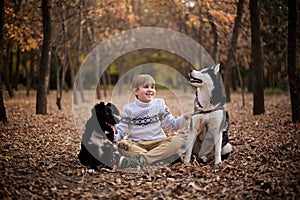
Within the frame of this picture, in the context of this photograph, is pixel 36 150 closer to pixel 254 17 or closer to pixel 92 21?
pixel 254 17

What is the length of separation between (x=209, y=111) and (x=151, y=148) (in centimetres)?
123

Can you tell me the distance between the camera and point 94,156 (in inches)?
235

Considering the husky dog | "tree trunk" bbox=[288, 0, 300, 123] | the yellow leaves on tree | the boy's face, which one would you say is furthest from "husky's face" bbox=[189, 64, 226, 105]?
the yellow leaves on tree

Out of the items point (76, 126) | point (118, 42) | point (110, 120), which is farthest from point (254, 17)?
point (118, 42)

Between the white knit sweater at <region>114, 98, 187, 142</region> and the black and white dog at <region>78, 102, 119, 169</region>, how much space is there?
58cm

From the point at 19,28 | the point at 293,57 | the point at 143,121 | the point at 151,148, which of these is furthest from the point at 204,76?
the point at 19,28

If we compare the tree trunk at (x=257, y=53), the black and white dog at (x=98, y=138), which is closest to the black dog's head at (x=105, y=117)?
the black and white dog at (x=98, y=138)

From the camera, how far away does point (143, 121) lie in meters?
6.65

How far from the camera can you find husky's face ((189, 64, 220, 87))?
5.86m

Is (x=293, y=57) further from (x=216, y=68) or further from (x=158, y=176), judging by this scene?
(x=158, y=176)

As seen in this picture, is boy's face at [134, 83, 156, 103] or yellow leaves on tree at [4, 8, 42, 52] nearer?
boy's face at [134, 83, 156, 103]

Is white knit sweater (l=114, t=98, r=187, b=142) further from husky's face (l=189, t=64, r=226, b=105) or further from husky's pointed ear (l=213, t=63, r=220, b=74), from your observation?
husky's pointed ear (l=213, t=63, r=220, b=74)

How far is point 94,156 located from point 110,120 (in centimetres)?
60

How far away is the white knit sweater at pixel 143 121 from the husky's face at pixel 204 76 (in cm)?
97
